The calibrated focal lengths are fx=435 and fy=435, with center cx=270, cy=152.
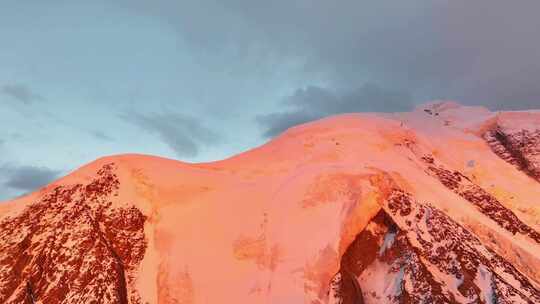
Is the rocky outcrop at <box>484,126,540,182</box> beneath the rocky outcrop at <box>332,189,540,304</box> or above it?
above

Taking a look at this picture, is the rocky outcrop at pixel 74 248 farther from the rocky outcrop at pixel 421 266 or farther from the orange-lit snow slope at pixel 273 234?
the rocky outcrop at pixel 421 266

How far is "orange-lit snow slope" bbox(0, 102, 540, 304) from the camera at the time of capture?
24.2m

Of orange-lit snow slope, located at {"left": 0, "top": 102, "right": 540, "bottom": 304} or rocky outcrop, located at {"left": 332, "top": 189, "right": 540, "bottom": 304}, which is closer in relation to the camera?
rocky outcrop, located at {"left": 332, "top": 189, "right": 540, "bottom": 304}

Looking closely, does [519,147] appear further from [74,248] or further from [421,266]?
[74,248]

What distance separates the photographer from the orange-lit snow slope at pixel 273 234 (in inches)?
955

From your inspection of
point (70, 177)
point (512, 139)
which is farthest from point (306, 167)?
point (512, 139)

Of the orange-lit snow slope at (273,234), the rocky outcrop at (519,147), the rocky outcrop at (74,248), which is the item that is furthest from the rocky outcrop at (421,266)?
the rocky outcrop at (519,147)

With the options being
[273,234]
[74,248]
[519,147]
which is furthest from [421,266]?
[519,147]

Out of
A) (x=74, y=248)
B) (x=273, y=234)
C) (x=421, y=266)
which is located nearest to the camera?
(x=421, y=266)

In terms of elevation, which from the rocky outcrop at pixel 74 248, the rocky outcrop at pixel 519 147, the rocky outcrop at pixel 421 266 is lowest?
the rocky outcrop at pixel 421 266

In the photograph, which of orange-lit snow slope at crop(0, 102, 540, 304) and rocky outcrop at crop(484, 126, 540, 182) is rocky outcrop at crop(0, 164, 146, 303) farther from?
rocky outcrop at crop(484, 126, 540, 182)

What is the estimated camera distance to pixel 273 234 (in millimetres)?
27625

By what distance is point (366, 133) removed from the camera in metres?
37.6

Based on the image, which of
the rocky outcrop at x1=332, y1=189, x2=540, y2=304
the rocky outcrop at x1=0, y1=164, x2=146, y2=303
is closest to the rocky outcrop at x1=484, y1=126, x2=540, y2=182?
the rocky outcrop at x1=332, y1=189, x2=540, y2=304
